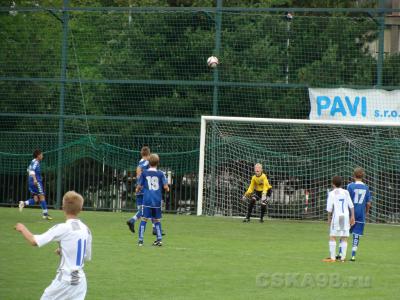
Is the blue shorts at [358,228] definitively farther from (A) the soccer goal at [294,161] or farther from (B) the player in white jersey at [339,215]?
(A) the soccer goal at [294,161]

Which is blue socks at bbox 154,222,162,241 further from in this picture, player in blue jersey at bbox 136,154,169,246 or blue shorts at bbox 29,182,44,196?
blue shorts at bbox 29,182,44,196

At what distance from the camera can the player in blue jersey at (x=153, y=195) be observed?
58.0ft

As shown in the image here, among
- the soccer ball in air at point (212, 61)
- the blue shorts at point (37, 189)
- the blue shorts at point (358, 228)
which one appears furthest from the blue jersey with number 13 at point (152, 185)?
the soccer ball in air at point (212, 61)

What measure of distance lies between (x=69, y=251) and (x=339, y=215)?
831 cm

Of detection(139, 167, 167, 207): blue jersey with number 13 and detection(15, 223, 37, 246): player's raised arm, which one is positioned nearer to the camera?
detection(15, 223, 37, 246): player's raised arm

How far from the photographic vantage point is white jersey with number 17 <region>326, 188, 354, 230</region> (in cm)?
1594

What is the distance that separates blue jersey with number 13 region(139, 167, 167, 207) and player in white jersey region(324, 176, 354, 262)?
3607mm

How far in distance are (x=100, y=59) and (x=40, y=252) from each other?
15.1 metres

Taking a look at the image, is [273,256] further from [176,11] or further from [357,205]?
[176,11]

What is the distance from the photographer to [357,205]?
1681 cm

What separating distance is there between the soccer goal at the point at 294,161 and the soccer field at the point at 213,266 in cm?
404

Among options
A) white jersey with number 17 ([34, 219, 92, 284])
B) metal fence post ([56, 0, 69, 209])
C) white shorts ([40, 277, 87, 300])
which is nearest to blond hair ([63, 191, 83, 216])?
white jersey with number 17 ([34, 219, 92, 284])

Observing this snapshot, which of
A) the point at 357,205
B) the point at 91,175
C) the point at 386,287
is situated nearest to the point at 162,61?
the point at 91,175

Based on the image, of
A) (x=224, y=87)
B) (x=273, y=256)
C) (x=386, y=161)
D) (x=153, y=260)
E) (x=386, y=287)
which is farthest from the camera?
(x=224, y=87)
